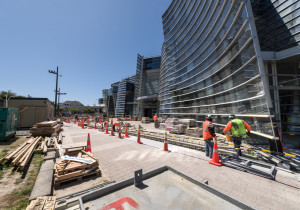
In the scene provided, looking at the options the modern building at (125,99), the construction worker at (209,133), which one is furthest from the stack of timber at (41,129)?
the modern building at (125,99)

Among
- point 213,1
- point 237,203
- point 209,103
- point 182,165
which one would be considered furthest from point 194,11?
point 237,203

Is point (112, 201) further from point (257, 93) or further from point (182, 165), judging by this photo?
point (257, 93)

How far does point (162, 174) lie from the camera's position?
Result: 3.07m

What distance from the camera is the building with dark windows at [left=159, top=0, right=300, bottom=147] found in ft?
28.9

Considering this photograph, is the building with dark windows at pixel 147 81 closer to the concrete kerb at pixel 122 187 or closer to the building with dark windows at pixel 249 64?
the building with dark windows at pixel 249 64

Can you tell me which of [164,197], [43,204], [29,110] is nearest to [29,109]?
[29,110]

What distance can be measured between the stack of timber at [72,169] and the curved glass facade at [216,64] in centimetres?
902

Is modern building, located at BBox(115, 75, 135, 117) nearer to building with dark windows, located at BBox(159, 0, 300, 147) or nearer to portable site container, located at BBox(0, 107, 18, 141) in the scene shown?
building with dark windows, located at BBox(159, 0, 300, 147)

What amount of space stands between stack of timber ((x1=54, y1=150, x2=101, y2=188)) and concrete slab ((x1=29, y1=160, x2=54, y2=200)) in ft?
0.81

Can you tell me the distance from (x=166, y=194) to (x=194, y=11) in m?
28.8

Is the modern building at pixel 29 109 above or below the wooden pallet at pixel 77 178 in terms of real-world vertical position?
above

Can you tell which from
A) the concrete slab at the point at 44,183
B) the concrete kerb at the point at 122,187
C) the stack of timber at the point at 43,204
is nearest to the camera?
the concrete kerb at the point at 122,187

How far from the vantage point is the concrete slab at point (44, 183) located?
11.0 ft

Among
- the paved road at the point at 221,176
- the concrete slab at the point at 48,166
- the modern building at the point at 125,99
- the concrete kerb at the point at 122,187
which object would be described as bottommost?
the paved road at the point at 221,176
